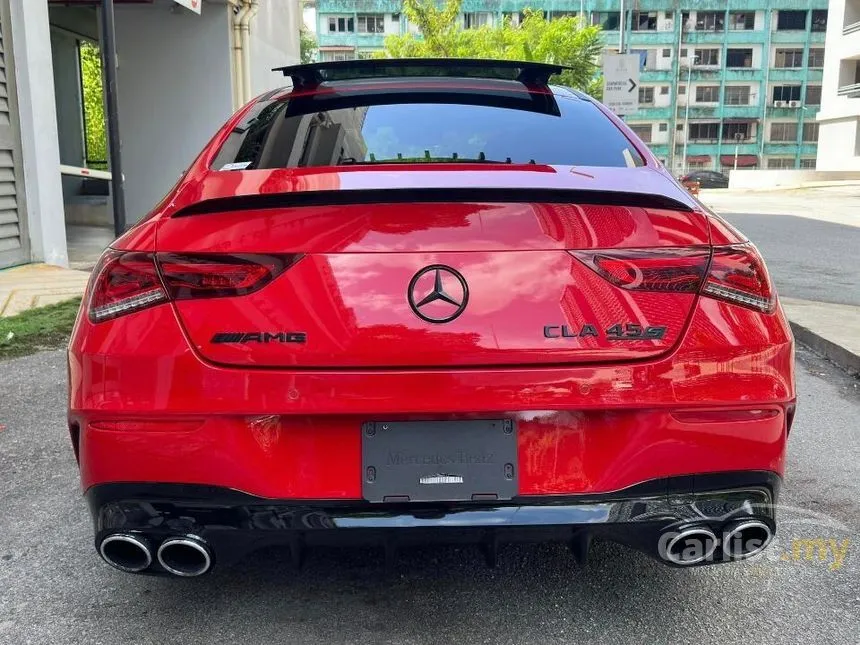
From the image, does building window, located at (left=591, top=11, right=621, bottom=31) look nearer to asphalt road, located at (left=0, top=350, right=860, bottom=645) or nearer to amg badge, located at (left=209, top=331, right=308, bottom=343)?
asphalt road, located at (left=0, top=350, right=860, bottom=645)


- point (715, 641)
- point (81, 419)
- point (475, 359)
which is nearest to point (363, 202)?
point (475, 359)

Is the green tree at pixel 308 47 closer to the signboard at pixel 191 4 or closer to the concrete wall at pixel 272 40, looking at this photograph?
the concrete wall at pixel 272 40

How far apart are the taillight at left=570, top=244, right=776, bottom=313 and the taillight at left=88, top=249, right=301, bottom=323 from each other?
2.34 ft

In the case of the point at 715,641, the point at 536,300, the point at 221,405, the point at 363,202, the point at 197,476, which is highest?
the point at 363,202

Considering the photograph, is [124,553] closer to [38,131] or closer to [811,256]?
[38,131]

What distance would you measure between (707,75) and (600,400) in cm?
7051

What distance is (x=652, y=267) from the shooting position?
198 centimetres

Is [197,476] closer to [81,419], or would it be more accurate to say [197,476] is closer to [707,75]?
[81,419]

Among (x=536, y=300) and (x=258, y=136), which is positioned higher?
(x=258, y=136)

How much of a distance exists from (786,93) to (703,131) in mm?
6546

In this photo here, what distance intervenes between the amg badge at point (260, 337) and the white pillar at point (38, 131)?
789 cm

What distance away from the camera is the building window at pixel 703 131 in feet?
220

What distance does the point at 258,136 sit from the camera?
2762 mm

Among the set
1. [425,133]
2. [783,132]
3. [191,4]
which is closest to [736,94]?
[783,132]
